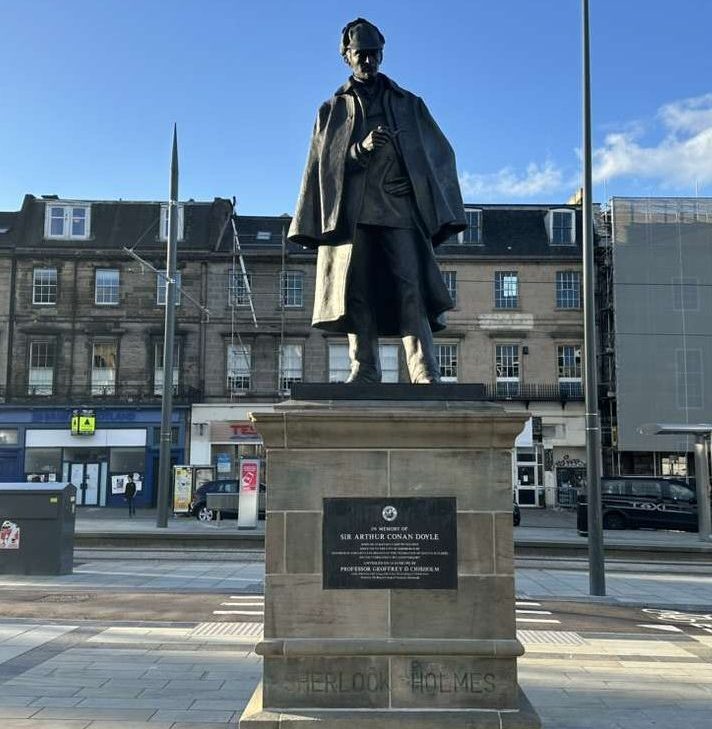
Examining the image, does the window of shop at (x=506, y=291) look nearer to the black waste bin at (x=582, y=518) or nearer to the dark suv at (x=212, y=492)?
the dark suv at (x=212, y=492)

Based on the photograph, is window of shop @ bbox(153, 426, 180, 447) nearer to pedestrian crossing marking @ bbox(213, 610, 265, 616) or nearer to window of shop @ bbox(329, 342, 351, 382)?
window of shop @ bbox(329, 342, 351, 382)

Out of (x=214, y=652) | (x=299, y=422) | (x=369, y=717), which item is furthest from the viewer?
(x=214, y=652)

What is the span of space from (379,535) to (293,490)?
1.90ft

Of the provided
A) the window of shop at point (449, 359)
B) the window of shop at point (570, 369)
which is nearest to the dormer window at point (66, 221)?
the window of shop at point (449, 359)

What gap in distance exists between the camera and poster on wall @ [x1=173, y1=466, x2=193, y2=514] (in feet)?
96.9

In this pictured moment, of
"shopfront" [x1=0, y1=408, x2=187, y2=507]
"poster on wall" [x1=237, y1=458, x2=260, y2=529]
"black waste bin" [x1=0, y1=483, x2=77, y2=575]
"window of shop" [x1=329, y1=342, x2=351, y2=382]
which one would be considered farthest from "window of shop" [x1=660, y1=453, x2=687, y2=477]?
"black waste bin" [x1=0, y1=483, x2=77, y2=575]

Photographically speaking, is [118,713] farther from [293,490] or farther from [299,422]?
[299,422]

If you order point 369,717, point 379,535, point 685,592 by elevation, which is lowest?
point 685,592

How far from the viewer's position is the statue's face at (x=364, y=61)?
5.53 m

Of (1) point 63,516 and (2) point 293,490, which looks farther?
(1) point 63,516

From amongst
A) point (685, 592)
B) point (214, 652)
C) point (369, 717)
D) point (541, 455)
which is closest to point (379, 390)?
point (369, 717)

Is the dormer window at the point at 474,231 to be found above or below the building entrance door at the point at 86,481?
above

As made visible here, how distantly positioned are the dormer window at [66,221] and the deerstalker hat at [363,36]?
35.8 metres

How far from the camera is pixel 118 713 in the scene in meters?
5.35
